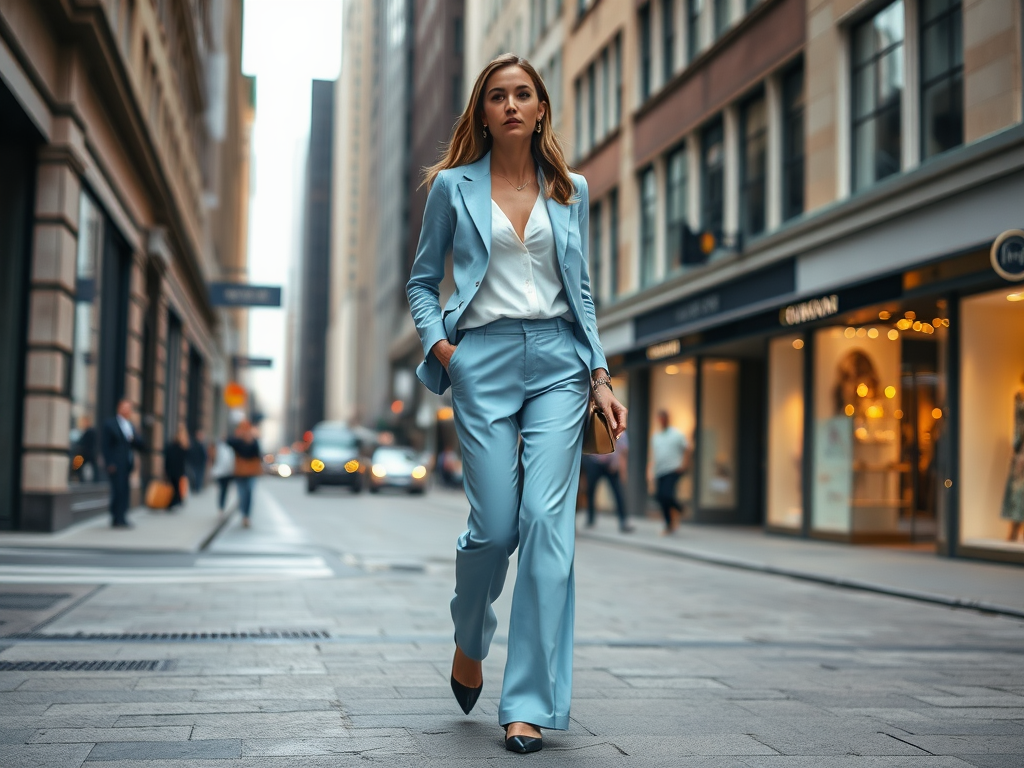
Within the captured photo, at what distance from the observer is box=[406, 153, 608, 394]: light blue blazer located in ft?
13.0

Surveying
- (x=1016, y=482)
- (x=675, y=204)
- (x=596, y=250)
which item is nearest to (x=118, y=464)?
(x=1016, y=482)

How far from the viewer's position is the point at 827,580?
448 inches

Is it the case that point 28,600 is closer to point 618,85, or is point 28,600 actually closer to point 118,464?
point 118,464

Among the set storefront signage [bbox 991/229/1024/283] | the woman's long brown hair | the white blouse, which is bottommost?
the white blouse

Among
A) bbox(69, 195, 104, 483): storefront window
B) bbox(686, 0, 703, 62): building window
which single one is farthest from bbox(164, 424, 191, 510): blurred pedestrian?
bbox(686, 0, 703, 62): building window

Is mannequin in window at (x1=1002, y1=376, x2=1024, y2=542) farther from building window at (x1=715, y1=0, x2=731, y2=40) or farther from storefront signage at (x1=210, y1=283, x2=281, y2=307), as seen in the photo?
storefront signage at (x1=210, y1=283, x2=281, y2=307)

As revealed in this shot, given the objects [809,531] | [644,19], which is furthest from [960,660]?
[644,19]

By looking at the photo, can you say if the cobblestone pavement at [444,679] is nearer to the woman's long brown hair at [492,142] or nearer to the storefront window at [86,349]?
the woman's long brown hair at [492,142]

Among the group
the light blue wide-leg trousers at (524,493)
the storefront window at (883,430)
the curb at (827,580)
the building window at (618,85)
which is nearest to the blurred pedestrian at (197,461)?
the building window at (618,85)

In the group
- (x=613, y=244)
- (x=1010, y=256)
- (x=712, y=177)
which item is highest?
(x=712, y=177)

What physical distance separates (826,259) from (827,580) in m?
6.98

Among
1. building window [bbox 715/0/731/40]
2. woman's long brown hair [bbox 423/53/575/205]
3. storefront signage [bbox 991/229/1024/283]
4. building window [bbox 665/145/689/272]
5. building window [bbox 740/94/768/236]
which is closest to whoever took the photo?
woman's long brown hair [bbox 423/53/575/205]

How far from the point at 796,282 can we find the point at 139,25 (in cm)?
1126

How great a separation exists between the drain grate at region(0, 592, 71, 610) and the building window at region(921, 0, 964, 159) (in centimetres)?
1089
